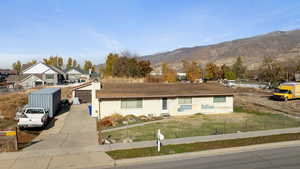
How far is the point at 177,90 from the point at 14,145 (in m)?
19.6

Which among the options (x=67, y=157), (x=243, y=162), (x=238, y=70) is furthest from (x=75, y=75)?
(x=243, y=162)

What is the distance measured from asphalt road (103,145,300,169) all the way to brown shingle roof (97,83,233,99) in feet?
46.4

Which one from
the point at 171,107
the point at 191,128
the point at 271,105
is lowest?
the point at 191,128

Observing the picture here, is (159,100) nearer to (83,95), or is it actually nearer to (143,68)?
(83,95)

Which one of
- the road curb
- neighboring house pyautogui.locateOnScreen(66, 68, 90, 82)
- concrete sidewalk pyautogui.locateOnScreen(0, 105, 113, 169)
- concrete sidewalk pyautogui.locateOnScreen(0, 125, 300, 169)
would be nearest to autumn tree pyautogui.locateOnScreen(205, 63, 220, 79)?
neighboring house pyautogui.locateOnScreen(66, 68, 90, 82)

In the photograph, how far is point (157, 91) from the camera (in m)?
27.6

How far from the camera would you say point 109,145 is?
46.9 ft

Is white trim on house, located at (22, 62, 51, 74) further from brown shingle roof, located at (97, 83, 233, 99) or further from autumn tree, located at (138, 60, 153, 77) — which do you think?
brown shingle roof, located at (97, 83, 233, 99)

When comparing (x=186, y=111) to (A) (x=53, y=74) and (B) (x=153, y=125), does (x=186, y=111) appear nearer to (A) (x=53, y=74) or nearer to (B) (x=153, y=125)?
(B) (x=153, y=125)

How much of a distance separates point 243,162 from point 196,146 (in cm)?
325

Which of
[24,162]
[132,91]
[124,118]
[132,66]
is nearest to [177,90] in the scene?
[132,91]

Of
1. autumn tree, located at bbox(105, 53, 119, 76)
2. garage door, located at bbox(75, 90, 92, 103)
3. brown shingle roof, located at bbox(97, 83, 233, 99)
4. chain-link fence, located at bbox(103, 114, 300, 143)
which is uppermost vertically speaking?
autumn tree, located at bbox(105, 53, 119, 76)

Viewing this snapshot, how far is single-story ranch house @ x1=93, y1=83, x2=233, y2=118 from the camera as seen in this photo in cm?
2481

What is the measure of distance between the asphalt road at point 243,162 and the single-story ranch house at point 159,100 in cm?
1406
